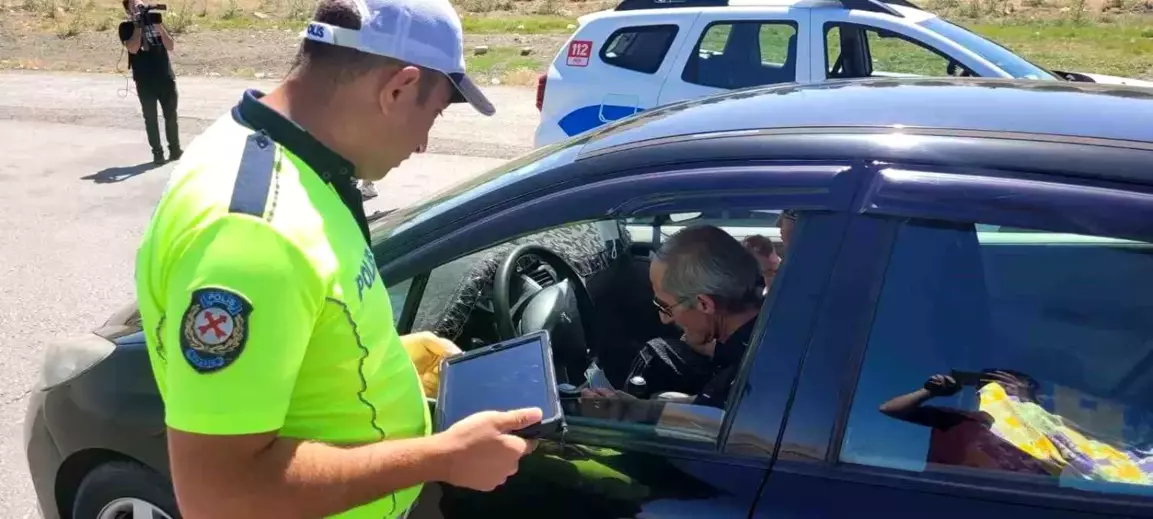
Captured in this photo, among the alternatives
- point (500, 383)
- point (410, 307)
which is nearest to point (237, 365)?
point (500, 383)

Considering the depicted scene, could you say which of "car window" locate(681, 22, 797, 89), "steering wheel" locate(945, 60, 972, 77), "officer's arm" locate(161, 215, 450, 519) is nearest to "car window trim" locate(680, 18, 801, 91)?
"car window" locate(681, 22, 797, 89)

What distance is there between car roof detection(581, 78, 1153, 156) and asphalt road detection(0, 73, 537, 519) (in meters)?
2.90

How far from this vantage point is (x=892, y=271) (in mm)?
1818

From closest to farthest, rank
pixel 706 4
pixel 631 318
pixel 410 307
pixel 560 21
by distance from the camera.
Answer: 1. pixel 410 307
2. pixel 631 318
3. pixel 706 4
4. pixel 560 21

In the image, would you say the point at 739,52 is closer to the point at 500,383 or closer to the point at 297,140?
the point at 500,383

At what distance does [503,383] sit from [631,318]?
1.19 metres

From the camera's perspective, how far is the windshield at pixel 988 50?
7098 mm

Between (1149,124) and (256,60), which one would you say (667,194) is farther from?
(256,60)

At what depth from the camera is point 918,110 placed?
216 centimetres

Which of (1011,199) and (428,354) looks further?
(428,354)

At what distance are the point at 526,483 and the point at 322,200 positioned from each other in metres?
0.79

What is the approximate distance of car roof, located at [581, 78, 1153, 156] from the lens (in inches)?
79.4

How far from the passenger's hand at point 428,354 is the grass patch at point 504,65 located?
539 inches

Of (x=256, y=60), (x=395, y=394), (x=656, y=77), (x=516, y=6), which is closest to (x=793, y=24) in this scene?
(x=656, y=77)
